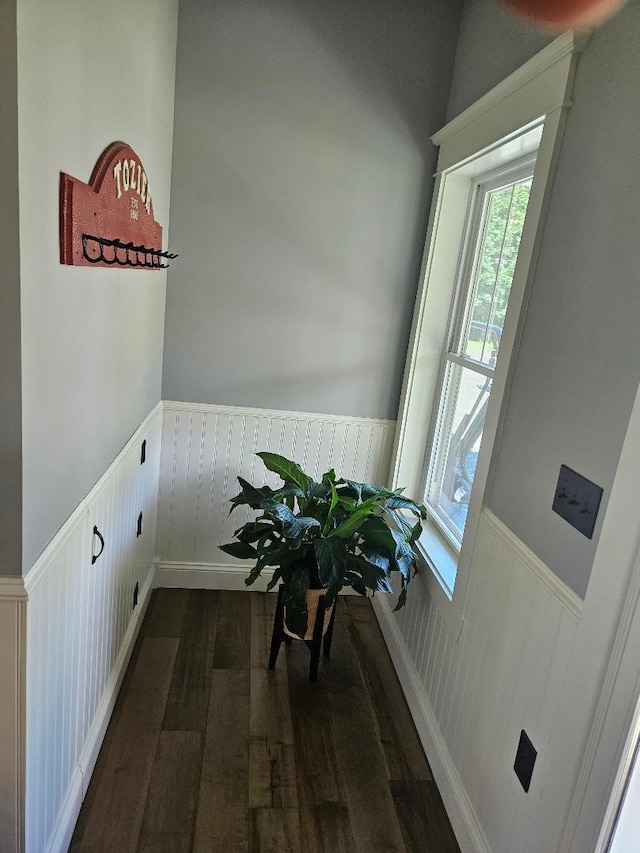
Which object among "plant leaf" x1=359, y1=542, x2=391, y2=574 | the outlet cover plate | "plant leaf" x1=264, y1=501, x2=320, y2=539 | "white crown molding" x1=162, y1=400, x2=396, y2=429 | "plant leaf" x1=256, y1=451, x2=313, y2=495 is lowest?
"plant leaf" x1=359, y1=542, x2=391, y2=574

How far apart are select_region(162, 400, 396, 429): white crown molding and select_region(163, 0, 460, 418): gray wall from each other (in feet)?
0.10

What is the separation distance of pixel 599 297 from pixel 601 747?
0.95 m

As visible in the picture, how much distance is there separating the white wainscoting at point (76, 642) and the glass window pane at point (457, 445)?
1.28 metres

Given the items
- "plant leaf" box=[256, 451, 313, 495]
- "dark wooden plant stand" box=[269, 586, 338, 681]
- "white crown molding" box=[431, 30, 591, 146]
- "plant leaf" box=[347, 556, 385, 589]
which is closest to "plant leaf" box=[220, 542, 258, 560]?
"dark wooden plant stand" box=[269, 586, 338, 681]

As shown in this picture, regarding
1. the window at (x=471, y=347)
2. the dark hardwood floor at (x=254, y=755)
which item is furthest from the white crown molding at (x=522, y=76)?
the dark hardwood floor at (x=254, y=755)

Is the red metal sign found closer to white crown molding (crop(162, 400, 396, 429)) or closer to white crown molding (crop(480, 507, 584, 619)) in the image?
white crown molding (crop(162, 400, 396, 429))

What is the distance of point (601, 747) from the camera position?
116 centimetres

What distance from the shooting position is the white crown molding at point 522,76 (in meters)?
1.44

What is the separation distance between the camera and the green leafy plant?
203cm

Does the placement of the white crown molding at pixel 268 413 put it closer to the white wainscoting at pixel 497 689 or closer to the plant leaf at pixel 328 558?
the plant leaf at pixel 328 558

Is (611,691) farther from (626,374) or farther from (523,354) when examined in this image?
(523,354)

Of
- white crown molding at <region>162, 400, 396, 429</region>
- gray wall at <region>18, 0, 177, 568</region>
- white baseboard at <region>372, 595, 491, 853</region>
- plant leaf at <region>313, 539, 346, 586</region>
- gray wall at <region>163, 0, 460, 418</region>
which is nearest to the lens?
gray wall at <region>18, 0, 177, 568</region>

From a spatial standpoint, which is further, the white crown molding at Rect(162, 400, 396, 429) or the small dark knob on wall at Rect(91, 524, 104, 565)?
the white crown molding at Rect(162, 400, 396, 429)

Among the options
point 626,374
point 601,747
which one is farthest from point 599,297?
point 601,747
